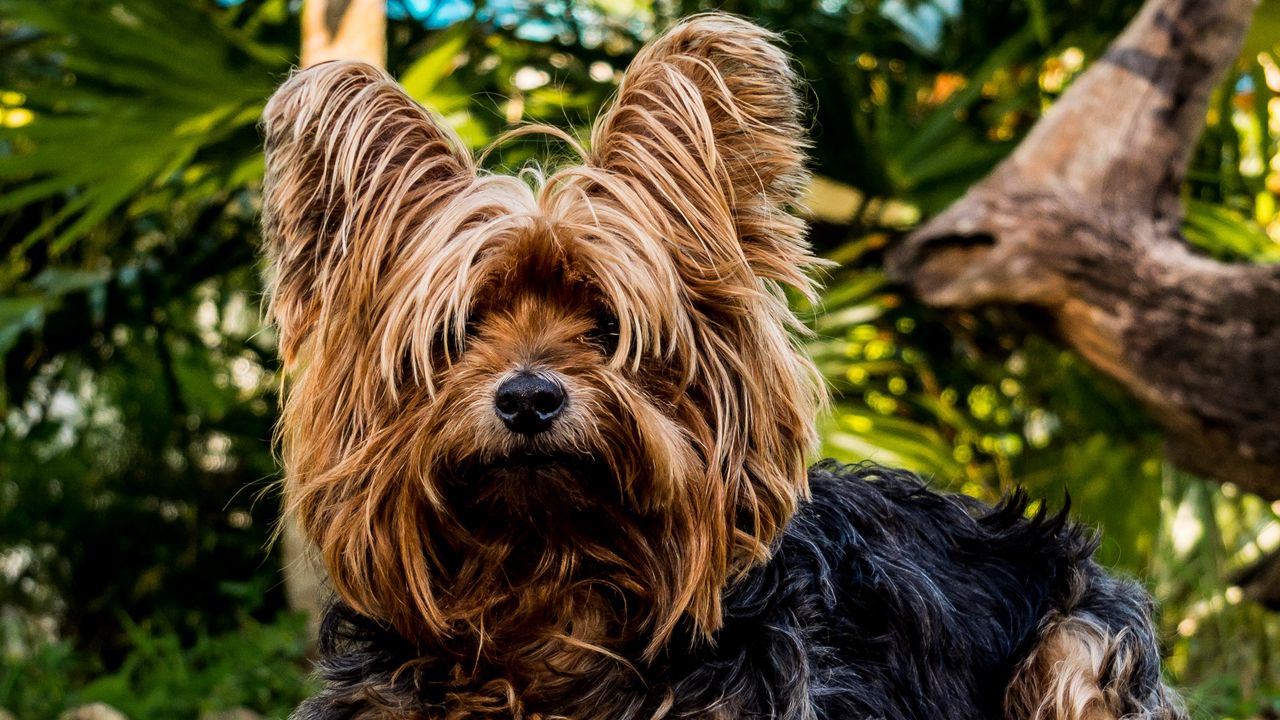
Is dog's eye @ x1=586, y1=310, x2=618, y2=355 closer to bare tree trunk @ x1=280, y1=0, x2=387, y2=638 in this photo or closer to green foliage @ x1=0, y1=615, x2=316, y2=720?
bare tree trunk @ x1=280, y1=0, x2=387, y2=638

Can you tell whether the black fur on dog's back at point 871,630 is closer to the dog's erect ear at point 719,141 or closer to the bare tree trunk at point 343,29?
the dog's erect ear at point 719,141

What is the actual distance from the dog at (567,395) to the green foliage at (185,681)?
2.31 m

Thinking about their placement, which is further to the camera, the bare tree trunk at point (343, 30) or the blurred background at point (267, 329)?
the blurred background at point (267, 329)

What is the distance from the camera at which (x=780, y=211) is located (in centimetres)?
303

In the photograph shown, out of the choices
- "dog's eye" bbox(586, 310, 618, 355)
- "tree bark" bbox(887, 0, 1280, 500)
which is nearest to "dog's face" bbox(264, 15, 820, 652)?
"dog's eye" bbox(586, 310, 618, 355)

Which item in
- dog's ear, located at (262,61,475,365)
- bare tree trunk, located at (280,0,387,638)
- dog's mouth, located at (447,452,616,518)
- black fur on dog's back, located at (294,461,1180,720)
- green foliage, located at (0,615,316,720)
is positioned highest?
bare tree trunk, located at (280,0,387,638)

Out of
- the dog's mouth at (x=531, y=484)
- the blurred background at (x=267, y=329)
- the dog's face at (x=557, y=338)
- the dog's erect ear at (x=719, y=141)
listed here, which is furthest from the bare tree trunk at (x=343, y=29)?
the dog's mouth at (x=531, y=484)

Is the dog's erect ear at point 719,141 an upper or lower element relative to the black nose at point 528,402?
upper

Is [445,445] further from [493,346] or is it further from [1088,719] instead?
[1088,719]

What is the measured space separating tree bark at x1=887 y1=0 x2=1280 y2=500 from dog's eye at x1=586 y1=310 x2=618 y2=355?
2.67 m

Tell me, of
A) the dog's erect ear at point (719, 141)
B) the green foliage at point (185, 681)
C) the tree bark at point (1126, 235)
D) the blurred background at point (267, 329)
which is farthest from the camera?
the blurred background at point (267, 329)

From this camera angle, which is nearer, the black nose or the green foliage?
the black nose

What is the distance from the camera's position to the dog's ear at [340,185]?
290 cm

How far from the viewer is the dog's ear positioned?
9.53ft
